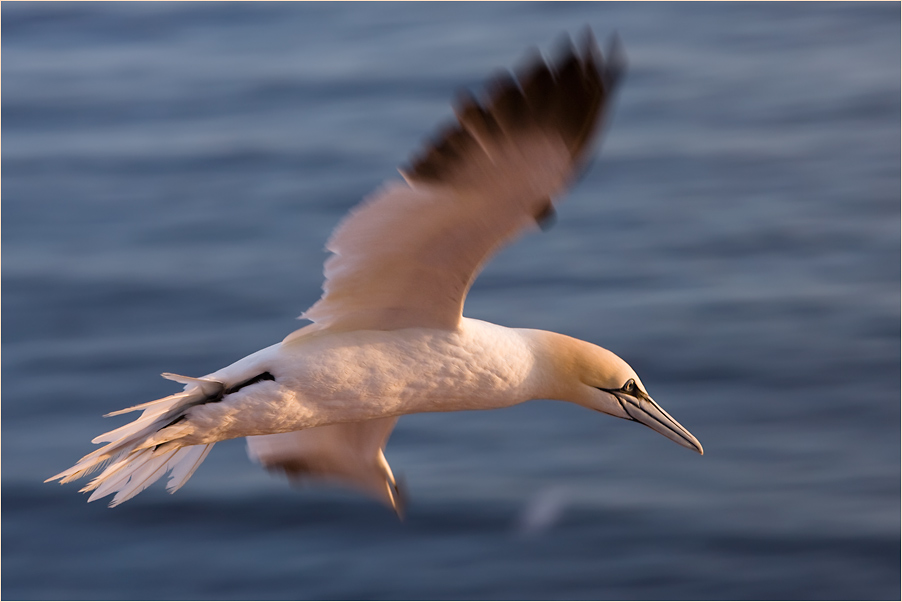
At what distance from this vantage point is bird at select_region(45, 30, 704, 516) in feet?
11.0

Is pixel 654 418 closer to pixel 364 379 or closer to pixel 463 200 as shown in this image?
pixel 364 379

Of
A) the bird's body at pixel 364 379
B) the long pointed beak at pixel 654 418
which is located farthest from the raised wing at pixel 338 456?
the long pointed beak at pixel 654 418

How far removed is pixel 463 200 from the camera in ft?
11.7

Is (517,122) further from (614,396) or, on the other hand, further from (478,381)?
(614,396)

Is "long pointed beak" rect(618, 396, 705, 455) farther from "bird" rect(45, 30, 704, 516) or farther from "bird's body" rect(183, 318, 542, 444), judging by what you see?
"bird's body" rect(183, 318, 542, 444)

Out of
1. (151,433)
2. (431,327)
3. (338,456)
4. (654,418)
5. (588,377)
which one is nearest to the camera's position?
(151,433)

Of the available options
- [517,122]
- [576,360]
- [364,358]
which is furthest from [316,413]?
[517,122]

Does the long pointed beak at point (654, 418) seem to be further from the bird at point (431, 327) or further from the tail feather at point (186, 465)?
the tail feather at point (186, 465)

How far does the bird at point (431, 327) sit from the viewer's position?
334 centimetres

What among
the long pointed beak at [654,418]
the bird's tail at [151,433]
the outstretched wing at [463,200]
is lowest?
the bird's tail at [151,433]

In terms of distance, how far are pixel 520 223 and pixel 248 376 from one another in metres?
0.98

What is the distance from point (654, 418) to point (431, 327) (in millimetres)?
940

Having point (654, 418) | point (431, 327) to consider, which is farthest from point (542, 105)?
point (654, 418)

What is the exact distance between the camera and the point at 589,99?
3307mm
